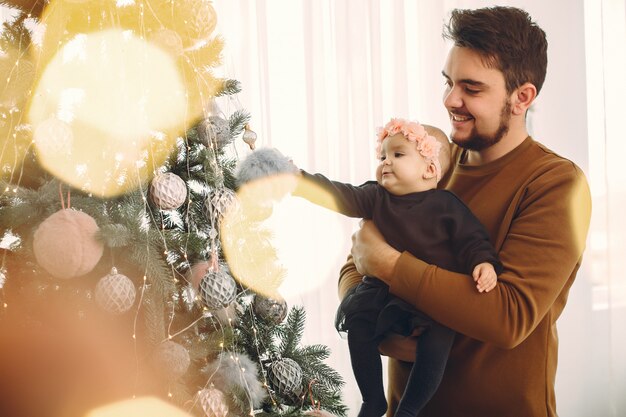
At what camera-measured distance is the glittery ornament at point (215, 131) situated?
1.45 meters

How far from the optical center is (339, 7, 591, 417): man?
149 cm

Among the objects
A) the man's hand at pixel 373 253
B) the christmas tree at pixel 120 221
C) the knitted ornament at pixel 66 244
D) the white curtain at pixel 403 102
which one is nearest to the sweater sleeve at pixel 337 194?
the man's hand at pixel 373 253

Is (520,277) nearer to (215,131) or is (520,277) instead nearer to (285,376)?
(285,376)

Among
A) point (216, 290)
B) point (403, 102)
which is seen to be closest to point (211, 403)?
point (216, 290)

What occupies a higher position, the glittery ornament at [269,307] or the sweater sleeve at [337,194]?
the sweater sleeve at [337,194]

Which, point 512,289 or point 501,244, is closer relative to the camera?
point 512,289

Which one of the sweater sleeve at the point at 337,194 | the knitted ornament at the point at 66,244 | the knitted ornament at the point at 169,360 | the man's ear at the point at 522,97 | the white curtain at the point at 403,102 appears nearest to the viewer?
the knitted ornament at the point at 66,244

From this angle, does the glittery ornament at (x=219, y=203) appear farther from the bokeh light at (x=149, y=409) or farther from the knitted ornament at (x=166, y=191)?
the bokeh light at (x=149, y=409)

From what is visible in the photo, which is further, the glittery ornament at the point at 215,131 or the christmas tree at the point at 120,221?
the glittery ornament at the point at 215,131

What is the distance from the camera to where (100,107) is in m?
1.38

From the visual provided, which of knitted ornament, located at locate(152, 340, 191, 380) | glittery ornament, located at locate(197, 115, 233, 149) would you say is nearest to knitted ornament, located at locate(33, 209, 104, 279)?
knitted ornament, located at locate(152, 340, 191, 380)

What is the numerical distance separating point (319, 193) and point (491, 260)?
47 centimetres

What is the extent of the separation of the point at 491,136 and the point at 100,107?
104 centimetres

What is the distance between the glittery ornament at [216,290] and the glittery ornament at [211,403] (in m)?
0.20
